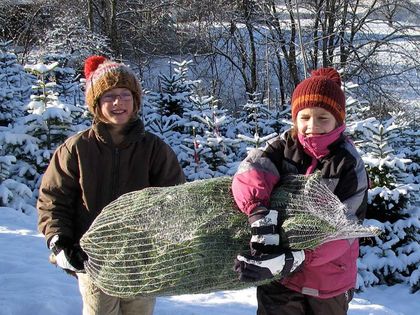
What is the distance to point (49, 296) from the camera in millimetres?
3604

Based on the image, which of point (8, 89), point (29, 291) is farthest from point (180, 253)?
point (8, 89)

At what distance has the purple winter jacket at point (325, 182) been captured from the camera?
6.28 feet

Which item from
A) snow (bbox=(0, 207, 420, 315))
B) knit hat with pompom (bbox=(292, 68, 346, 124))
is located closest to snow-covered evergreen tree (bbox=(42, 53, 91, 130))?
snow (bbox=(0, 207, 420, 315))

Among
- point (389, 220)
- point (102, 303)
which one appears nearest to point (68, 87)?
point (389, 220)

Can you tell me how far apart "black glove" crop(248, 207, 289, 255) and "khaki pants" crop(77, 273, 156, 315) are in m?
0.86

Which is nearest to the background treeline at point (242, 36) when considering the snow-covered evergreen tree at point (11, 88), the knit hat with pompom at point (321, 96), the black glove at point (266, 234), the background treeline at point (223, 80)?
the background treeline at point (223, 80)

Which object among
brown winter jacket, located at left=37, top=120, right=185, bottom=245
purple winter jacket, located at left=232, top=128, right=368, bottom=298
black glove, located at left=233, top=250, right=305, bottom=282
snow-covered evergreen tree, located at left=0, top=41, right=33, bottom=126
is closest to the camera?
black glove, located at left=233, top=250, right=305, bottom=282

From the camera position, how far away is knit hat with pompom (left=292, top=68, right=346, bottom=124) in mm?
2018

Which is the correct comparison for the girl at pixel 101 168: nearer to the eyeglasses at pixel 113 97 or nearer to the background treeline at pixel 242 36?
the eyeglasses at pixel 113 97

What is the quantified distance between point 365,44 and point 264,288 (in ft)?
46.8

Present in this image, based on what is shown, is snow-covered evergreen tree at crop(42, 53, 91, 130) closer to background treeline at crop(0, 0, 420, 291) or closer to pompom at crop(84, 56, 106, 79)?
background treeline at crop(0, 0, 420, 291)

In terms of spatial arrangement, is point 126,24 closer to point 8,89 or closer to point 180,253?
point 8,89

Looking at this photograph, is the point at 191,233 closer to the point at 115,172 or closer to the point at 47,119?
the point at 115,172

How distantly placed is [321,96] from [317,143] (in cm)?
19
